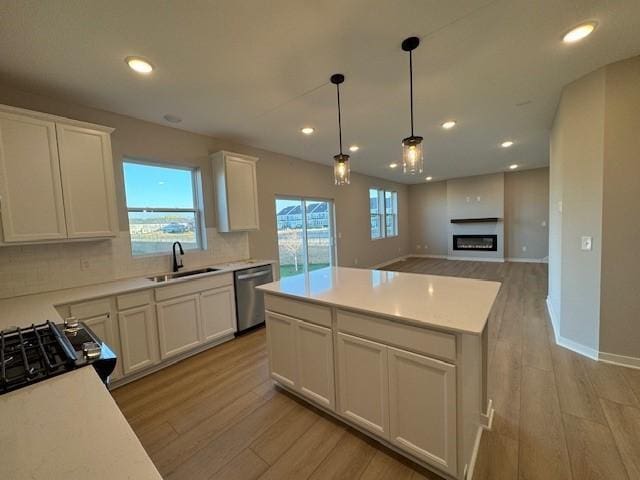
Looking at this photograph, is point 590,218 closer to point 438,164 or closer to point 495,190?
point 438,164

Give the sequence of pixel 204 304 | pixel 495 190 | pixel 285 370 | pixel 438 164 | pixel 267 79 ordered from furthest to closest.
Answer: pixel 495 190, pixel 438 164, pixel 204 304, pixel 267 79, pixel 285 370

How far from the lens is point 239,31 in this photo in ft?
5.76

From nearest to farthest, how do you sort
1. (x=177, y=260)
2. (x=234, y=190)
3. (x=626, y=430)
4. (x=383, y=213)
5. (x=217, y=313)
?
(x=626, y=430) < (x=217, y=313) < (x=177, y=260) < (x=234, y=190) < (x=383, y=213)

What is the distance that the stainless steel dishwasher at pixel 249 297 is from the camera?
343 cm

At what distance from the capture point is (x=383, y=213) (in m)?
8.25

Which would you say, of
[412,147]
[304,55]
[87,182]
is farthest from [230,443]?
[304,55]

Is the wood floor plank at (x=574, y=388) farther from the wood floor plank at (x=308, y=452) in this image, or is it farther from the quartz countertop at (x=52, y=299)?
the quartz countertop at (x=52, y=299)

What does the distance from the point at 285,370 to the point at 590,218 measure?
10.5 ft

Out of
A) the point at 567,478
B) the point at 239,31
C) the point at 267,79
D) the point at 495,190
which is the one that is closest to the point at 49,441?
the point at 239,31

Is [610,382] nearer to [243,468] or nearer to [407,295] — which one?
[407,295]

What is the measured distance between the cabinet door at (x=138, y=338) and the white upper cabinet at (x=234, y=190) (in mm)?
1496

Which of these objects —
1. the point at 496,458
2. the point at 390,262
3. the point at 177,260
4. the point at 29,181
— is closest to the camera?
the point at 496,458

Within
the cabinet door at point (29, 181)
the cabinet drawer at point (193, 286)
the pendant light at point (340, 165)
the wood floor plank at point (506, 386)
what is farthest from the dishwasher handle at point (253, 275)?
the wood floor plank at point (506, 386)

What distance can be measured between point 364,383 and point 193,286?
86.0 inches
